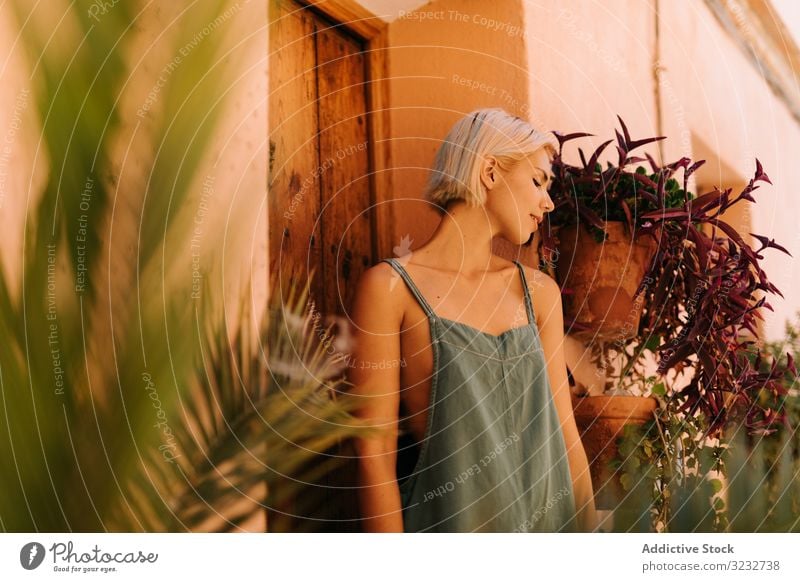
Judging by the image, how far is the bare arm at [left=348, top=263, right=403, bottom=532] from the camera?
1.43 metres

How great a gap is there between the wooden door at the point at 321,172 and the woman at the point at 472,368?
16cm

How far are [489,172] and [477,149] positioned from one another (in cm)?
4

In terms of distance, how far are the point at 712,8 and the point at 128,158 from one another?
52.2 inches

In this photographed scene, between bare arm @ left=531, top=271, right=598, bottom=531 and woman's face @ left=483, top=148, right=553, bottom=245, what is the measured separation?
10cm

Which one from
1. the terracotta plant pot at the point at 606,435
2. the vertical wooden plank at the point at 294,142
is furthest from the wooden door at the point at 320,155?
the terracotta plant pot at the point at 606,435

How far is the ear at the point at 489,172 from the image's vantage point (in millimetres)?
Result: 1526

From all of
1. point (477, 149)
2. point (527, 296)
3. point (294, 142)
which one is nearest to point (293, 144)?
point (294, 142)

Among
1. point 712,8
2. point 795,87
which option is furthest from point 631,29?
point 795,87

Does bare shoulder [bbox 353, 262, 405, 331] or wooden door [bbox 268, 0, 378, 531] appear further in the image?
wooden door [bbox 268, 0, 378, 531]

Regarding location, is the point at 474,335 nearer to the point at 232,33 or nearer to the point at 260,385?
the point at 260,385

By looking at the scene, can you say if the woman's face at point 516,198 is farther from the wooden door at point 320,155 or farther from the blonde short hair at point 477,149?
the wooden door at point 320,155

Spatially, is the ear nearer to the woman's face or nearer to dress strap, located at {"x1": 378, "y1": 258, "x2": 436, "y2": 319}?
the woman's face

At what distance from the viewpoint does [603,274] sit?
1649mm

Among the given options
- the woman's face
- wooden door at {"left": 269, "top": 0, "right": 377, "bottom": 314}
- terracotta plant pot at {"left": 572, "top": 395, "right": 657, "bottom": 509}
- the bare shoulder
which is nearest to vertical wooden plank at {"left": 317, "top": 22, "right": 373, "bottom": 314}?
wooden door at {"left": 269, "top": 0, "right": 377, "bottom": 314}
